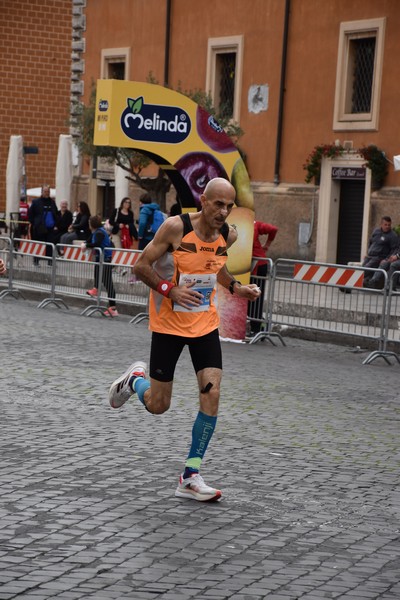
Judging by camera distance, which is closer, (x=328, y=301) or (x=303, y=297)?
(x=328, y=301)

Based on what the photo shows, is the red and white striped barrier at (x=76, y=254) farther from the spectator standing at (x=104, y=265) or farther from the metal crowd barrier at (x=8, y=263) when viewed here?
the metal crowd barrier at (x=8, y=263)

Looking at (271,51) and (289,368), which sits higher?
(271,51)

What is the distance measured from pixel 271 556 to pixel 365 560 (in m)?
0.43

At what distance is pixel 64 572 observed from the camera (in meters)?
5.63

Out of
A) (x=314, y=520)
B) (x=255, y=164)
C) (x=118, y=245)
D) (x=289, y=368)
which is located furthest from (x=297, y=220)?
(x=314, y=520)

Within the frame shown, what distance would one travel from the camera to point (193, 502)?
7215 millimetres

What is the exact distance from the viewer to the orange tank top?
7.57 m

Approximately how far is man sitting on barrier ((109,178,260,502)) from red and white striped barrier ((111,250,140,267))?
12.8m

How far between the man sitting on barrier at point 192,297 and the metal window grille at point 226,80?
29.1 metres

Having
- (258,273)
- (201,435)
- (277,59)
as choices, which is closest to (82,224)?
(277,59)

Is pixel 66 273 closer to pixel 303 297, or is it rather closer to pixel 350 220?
pixel 303 297

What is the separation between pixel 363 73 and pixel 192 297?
2606 centimetres

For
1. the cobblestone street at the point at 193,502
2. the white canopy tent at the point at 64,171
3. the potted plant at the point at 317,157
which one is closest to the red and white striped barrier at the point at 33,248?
the cobblestone street at the point at 193,502

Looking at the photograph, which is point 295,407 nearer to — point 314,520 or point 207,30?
point 314,520
